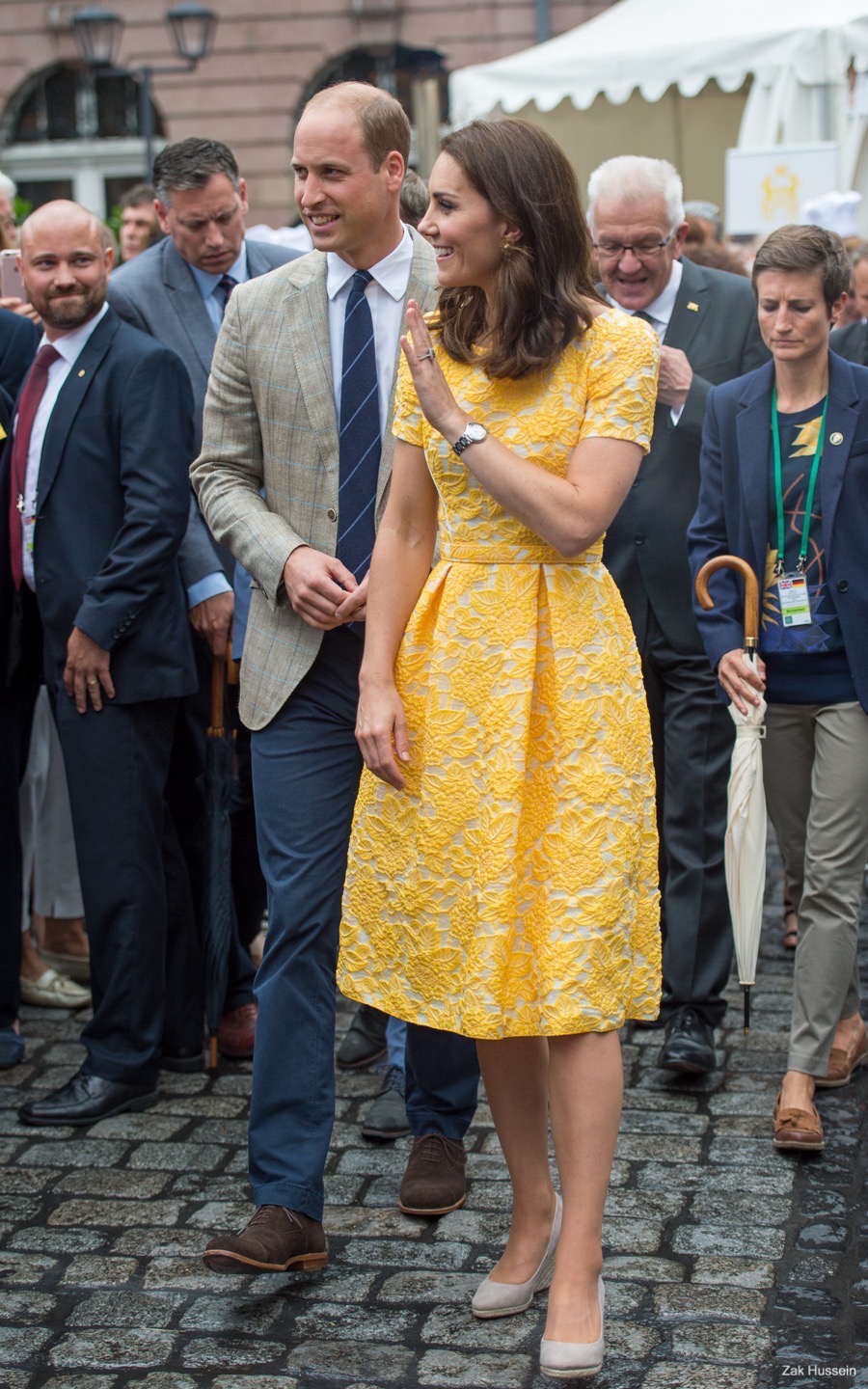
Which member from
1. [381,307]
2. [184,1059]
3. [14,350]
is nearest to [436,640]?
[381,307]

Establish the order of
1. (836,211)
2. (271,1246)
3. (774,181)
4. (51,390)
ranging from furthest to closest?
1. (774,181)
2. (836,211)
3. (51,390)
4. (271,1246)

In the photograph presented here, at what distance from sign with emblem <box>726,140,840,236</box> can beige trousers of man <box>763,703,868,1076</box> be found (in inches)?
265

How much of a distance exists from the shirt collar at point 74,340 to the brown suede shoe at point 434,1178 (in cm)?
220

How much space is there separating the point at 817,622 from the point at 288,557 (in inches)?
57.8

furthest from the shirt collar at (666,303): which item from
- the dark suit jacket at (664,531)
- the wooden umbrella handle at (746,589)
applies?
the wooden umbrella handle at (746,589)

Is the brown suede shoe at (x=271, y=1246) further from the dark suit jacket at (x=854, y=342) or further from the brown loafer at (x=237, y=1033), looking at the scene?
the dark suit jacket at (x=854, y=342)

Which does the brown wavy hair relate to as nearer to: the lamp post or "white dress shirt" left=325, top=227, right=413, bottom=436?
"white dress shirt" left=325, top=227, right=413, bottom=436

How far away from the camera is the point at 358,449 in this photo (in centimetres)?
399

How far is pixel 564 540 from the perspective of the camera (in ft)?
11.0

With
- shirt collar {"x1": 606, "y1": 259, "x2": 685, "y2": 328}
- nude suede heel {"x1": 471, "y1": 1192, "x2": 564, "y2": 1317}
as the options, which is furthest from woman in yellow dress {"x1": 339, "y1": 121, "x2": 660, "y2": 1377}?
shirt collar {"x1": 606, "y1": 259, "x2": 685, "y2": 328}

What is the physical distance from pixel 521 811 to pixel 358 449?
972 mm

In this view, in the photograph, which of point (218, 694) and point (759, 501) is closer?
point (759, 501)

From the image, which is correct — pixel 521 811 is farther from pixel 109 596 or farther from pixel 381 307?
pixel 109 596

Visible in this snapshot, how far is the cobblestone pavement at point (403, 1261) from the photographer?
135 inches
